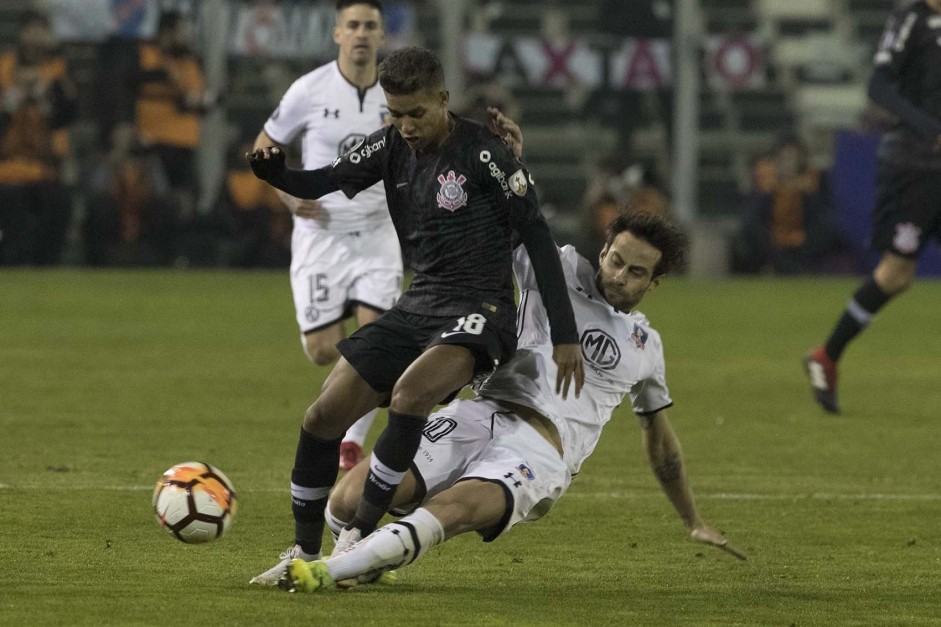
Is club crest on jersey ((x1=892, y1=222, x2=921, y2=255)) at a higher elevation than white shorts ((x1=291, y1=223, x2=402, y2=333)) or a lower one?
lower

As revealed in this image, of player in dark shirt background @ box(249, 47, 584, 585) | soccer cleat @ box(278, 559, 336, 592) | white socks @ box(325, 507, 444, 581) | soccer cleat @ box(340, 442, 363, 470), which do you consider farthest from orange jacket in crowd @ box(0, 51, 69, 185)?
white socks @ box(325, 507, 444, 581)

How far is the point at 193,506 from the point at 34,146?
47.5 ft

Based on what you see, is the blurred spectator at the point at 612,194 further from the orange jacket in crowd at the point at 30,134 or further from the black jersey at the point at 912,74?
the black jersey at the point at 912,74

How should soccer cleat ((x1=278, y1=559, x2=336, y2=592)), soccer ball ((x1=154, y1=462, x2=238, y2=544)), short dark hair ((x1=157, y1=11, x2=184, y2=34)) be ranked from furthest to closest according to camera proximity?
1. short dark hair ((x1=157, y1=11, x2=184, y2=34))
2. soccer ball ((x1=154, y1=462, x2=238, y2=544))
3. soccer cleat ((x1=278, y1=559, x2=336, y2=592))

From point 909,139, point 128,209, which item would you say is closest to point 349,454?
point 909,139

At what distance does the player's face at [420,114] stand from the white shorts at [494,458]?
0.92 metres

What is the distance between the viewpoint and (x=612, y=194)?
20406 millimetres

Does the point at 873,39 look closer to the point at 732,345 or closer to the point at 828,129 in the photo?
the point at 828,129

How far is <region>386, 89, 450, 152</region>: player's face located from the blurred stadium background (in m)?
12.5

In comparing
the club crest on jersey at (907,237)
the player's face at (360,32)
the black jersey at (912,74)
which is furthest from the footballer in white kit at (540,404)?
the black jersey at (912,74)

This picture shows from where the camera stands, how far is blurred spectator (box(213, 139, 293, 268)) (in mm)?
20234

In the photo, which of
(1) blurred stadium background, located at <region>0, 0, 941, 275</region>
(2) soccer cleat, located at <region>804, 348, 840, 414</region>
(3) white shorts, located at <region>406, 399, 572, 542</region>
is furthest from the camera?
(1) blurred stadium background, located at <region>0, 0, 941, 275</region>

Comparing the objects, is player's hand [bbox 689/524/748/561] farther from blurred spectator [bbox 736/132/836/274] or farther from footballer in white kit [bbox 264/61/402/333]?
blurred spectator [bbox 736/132/836/274]

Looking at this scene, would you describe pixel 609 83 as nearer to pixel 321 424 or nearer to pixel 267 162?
pixel 267 162
